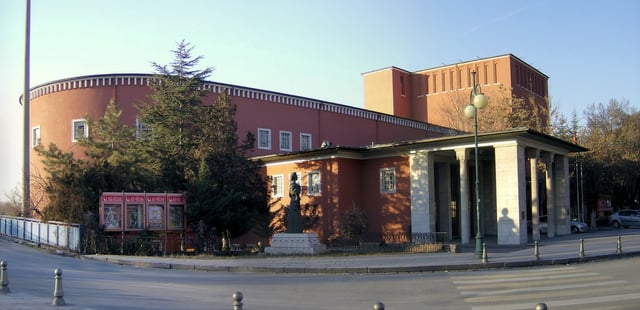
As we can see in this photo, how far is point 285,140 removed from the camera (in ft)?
155

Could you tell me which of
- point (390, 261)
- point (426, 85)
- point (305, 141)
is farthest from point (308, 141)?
point (426, 85)

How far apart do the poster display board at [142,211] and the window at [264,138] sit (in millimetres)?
18109

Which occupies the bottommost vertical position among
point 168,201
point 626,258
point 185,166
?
point 626,258

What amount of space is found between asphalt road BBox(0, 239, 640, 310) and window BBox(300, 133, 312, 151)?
29229 millimetres

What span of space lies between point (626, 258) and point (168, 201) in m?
20.0

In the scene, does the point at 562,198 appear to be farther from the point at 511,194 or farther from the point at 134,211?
the point at 134,211

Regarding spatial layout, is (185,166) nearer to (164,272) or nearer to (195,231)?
(195,231)

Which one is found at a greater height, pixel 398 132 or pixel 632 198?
pixel 398 132

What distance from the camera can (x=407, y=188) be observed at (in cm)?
3164

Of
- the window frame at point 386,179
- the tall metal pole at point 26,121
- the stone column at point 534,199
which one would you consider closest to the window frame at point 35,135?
the tall metal pole at point 26,121

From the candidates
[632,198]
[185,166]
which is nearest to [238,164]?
[185,166]

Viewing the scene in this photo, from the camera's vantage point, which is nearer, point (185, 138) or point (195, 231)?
point (195, 231)

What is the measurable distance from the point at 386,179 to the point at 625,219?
88.7ft

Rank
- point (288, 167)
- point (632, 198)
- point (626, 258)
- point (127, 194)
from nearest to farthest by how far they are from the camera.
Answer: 1. point (626, 258)
2. point (127, 194)
3. point (288, 167)
4. point (632, 198)
